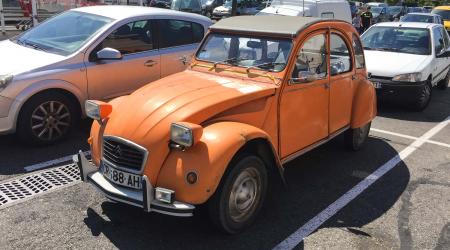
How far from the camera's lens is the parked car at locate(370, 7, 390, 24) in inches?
1071

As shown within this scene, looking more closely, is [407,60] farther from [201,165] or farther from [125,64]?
[201,165]

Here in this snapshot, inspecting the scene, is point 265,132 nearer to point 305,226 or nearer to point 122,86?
point 305,226

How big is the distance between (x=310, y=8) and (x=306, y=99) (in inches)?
316

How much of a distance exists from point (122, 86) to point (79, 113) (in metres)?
0.75

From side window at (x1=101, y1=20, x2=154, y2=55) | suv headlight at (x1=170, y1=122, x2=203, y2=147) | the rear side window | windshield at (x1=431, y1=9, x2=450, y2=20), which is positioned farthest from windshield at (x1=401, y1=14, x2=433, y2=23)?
suv headlight at (x1=170, y1=122, x2=203, y2=147)

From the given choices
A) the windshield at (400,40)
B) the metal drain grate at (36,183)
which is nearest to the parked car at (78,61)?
the metal drain grate at (36,183)

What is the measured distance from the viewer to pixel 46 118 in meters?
5.61

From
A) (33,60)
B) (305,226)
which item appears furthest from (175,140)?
(33,60)

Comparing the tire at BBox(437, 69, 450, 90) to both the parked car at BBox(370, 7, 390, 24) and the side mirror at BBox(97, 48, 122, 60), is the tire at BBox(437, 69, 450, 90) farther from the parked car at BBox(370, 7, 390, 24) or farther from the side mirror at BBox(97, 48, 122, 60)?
the parked car at BBox(370, 7, 390, 24)

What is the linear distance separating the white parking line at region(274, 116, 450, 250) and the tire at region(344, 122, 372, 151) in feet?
1.60

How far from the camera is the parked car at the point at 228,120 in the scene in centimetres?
337

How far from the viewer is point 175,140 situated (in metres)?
3.41

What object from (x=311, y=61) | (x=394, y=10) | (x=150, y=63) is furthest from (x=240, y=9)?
(x=311, y=61)

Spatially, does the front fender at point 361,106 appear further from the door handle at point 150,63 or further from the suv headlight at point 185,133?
the door handle at point 150,63
